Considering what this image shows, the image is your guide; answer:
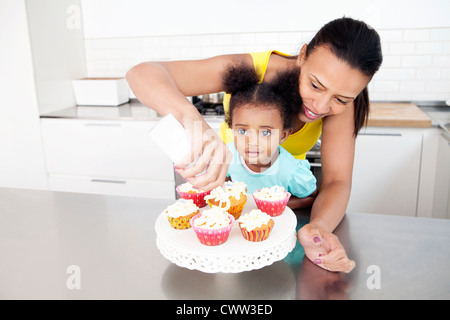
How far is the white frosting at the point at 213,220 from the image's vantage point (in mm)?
802

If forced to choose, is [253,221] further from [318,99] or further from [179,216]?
[318,99]

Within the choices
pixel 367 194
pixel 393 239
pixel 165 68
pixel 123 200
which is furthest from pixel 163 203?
pixel 367 194

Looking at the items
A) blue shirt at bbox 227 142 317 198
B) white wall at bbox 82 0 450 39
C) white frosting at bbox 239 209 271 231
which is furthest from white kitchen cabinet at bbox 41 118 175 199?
white frosting at bbox 239 209 271 231

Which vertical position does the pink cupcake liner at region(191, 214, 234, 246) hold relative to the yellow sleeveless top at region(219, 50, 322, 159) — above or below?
below

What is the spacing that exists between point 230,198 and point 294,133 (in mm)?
519

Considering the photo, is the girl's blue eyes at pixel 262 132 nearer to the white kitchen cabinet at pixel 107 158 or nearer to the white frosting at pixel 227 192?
the white frosting at pixel 227 192

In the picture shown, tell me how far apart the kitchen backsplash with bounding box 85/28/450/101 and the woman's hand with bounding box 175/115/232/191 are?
84.7 inches

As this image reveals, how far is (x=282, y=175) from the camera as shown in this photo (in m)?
1.29

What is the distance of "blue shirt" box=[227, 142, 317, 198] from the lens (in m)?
1.24

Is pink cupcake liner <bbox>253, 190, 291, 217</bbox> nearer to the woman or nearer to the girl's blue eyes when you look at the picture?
the woman

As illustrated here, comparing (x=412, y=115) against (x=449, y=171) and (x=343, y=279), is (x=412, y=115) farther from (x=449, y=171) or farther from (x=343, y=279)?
(x=343, y=279)

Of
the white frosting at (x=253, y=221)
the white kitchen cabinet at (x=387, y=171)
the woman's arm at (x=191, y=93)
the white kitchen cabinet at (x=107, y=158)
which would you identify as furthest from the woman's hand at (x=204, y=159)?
the white kitchen cabinet at (x=107, y=158)

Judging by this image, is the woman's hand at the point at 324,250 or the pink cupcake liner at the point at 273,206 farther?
the pink cupcake liner at the point at 273,206

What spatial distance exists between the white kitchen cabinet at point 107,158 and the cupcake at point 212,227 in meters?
1.84
